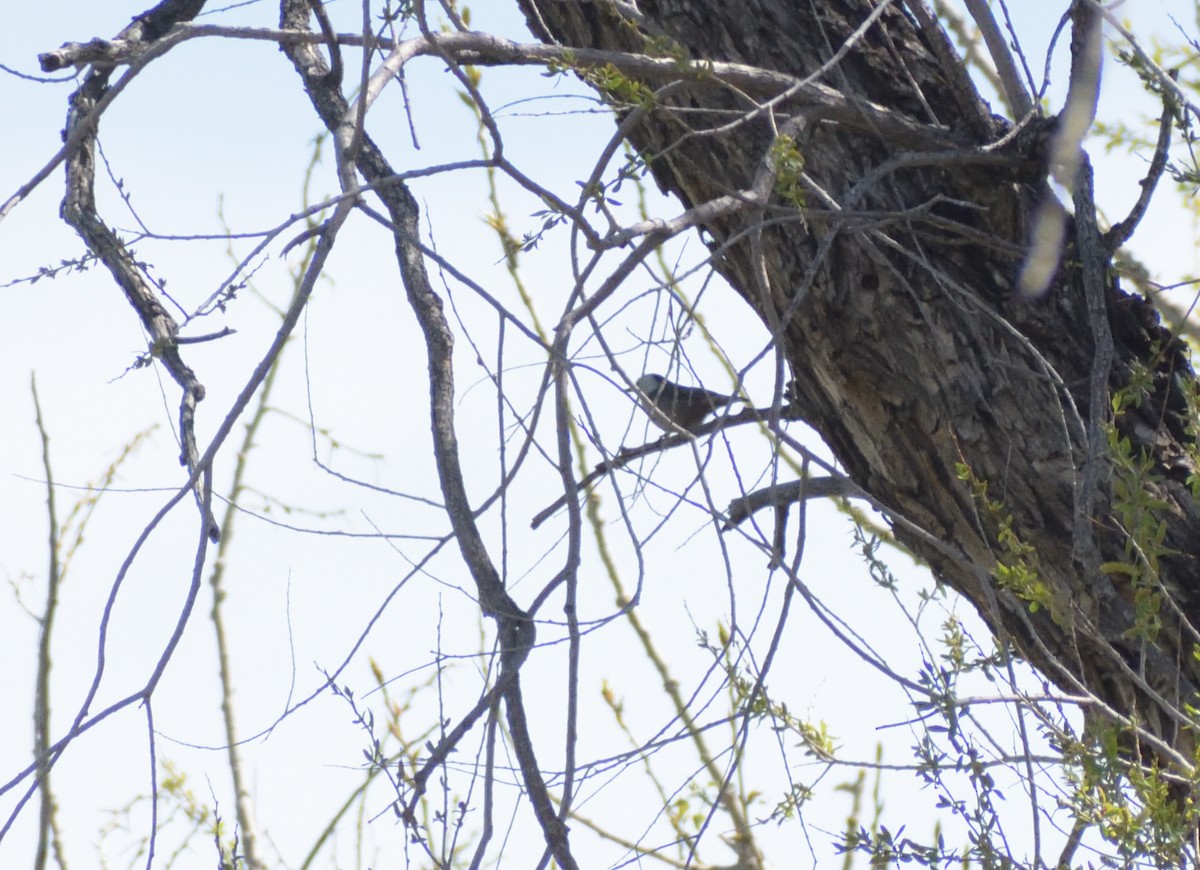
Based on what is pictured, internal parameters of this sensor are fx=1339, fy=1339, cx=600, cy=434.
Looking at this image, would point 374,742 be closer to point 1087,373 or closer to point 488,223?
point 1087,373

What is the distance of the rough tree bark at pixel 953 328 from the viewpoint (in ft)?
7.47

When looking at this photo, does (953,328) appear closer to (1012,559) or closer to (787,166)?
(1012,559)

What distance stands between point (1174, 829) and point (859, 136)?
1325 millimetres

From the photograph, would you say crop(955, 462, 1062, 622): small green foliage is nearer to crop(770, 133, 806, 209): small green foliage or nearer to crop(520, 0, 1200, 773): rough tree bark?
crop(520, 0, 1200, 773): rough tree bark

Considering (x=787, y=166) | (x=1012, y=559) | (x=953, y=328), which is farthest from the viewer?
(x=953, y=328)

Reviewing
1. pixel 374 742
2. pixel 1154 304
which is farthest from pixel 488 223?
pixel 374 742

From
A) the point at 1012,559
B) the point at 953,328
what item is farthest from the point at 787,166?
the point at 1012,559

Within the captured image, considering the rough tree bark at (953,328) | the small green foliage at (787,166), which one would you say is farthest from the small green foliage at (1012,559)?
the small green foliage at (787,166)

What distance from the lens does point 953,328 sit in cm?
240

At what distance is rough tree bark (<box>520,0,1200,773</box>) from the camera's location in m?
2.28

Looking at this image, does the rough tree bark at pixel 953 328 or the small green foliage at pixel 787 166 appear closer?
the small green foliage at pixel 787 166

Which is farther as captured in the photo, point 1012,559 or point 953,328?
point 953,328

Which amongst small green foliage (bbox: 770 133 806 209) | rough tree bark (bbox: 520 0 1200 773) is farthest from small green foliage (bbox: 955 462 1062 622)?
small green foliage (bbox: 770 133 806 209)

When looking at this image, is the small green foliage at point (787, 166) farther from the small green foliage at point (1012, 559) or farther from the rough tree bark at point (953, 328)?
the small green foliage at point (1012, 559)
